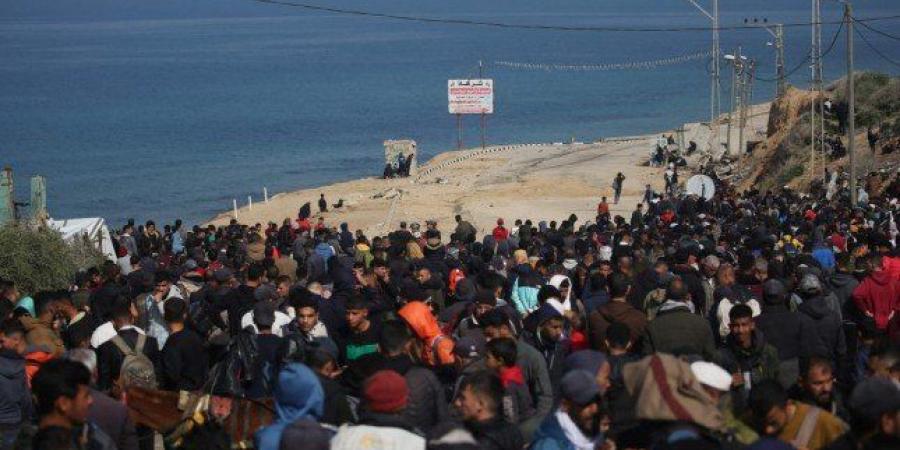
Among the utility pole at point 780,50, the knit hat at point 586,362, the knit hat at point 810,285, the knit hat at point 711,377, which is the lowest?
the knit hat at point 810,285

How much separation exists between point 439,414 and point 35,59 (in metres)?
187

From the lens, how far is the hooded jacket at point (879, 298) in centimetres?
1067

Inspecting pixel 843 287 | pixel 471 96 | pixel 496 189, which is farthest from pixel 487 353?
pixel 471 96

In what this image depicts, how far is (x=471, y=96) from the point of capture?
66250mm

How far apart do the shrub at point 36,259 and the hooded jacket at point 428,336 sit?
1129cm

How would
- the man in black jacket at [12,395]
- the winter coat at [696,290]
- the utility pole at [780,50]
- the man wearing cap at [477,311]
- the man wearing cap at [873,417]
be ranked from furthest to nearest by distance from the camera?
the utility pole at [780,50], the winter coat at [696,290], the man wearing cap at [477,311], the man in black jacket at [12,395], the man wearing cap at [873,417]

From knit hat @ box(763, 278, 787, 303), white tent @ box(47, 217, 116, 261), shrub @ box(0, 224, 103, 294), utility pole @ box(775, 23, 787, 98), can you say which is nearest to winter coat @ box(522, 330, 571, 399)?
knit hat @ box(763, 278, 787, 303)

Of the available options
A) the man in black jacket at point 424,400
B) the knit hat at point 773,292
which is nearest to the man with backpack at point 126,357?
the man in black jacket at point 424,400

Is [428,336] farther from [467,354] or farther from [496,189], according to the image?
[496,189]

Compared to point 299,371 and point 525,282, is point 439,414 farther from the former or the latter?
point 525,282

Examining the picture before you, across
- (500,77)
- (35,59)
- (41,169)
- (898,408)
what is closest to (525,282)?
(898,408)

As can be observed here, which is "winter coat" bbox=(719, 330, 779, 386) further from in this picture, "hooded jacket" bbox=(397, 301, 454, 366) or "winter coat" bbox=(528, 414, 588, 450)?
"winter coat" bbox=(528, 414, 588, 450)

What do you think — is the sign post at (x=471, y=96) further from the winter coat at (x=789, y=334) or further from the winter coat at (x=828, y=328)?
the winter coat at (x=789, y=334)

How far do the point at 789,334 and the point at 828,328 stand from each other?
44 centimetres
